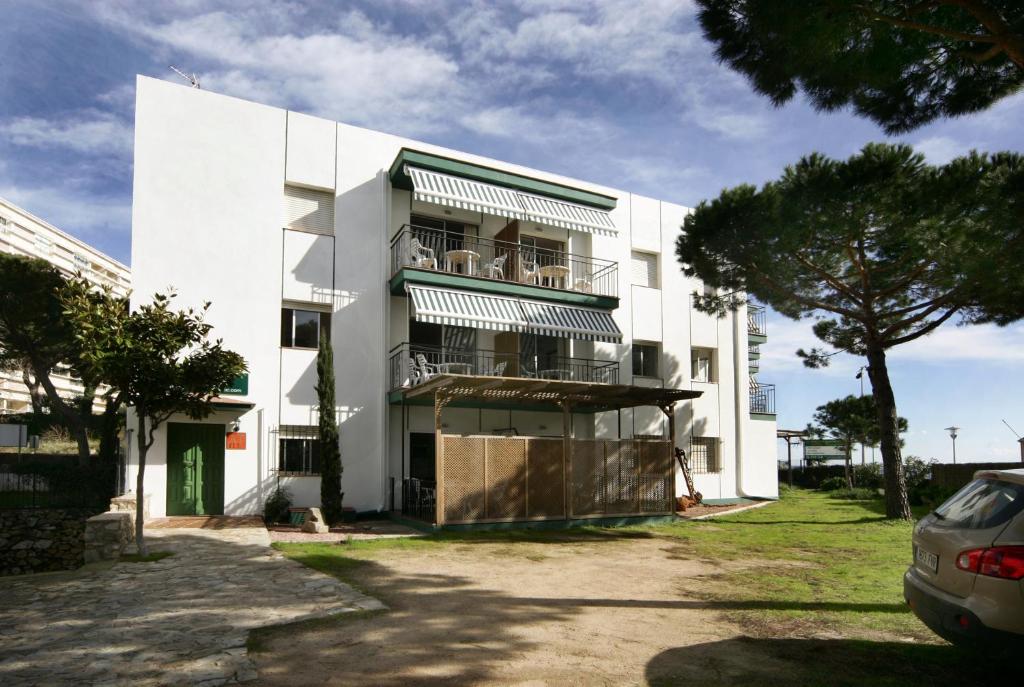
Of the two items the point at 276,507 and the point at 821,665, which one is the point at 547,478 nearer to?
the point at 276,507

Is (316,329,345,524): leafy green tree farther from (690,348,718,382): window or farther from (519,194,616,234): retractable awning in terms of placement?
(690,348,718,382): window

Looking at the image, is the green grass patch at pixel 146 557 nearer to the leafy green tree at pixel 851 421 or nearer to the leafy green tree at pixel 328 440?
the leafy green tree at pixel 328 440

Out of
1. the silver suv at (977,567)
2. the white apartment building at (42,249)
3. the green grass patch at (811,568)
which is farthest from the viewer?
the white apartment building at (42,249)

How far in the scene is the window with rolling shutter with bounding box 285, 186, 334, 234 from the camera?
18.5 m

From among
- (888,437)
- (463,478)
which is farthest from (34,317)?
(888,437)

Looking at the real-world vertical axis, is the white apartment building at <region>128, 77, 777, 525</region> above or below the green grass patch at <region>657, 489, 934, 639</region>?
above

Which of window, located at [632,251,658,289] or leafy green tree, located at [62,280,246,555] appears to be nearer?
leafy green tree, located at [62,280,246,555]

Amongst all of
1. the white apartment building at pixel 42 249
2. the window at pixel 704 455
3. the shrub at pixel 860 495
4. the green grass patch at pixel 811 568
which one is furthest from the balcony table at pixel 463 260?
the white apartment building at pixel 42 249

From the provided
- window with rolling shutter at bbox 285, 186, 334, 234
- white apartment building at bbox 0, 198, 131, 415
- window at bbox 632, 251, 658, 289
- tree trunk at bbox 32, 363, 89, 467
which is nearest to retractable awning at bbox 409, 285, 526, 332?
window with rolling shutter at bbox 285, 186, 334, 234

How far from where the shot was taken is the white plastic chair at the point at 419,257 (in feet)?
62.8

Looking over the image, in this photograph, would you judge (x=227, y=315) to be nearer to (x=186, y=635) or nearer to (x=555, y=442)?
(x=555, y=442)

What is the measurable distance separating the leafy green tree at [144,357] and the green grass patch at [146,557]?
18cm

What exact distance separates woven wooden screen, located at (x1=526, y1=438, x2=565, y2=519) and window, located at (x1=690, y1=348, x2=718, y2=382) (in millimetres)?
9946

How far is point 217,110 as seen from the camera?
17.8 m
